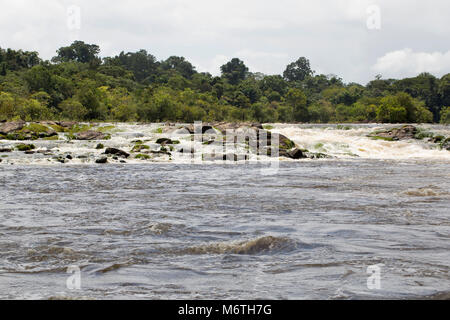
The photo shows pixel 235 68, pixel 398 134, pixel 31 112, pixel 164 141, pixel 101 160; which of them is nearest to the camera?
pixel 101 160

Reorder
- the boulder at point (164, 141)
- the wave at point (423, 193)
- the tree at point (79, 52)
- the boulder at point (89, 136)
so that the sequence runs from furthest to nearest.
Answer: the tree at point (79, 52)
the boulder at point (89, 136)
the boulder at point (164, 141)
the wave at point (423, 193)

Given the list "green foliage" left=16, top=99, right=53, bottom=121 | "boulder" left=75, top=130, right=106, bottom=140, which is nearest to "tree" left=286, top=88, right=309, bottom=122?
"green foliage" left=16, top=99, right=53, bottom=121

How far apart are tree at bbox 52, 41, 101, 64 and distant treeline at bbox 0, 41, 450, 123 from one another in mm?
223

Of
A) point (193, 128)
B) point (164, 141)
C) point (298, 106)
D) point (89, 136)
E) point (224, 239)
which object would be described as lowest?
point (224, 239)

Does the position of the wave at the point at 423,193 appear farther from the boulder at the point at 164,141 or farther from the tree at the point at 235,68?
the tree at the point at 235,68

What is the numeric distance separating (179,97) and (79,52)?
58892 millimetres

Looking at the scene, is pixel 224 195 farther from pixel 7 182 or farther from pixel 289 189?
pixel 7 182

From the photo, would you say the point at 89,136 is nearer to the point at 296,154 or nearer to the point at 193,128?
the point at 193,128

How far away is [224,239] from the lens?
205 inches

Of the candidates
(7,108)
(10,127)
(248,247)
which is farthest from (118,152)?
(7,108)

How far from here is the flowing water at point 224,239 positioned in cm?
360

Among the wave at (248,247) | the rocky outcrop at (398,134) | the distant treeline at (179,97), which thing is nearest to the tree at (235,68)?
the distant treeline at (179,97)

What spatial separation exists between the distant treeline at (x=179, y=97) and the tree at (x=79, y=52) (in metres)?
0.22

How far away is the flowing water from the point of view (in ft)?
11.8
